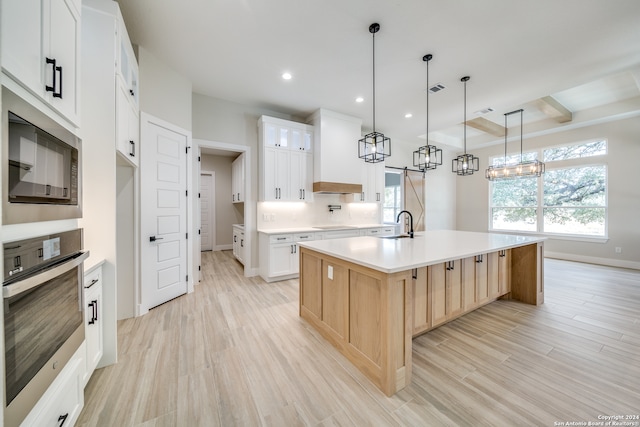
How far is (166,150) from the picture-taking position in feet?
10.3

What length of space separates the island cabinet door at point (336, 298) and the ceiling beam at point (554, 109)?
5.40 m

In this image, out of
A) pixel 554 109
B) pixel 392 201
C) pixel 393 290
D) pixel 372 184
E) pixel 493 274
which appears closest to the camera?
pixel 393 290

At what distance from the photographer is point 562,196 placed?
18.8 ft

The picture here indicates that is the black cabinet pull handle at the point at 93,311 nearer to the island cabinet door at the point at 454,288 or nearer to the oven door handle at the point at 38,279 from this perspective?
the oven door handle at the point at 38,279

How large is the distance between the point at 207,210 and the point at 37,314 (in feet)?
21.4

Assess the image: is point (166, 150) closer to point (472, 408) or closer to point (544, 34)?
point (472, 408)

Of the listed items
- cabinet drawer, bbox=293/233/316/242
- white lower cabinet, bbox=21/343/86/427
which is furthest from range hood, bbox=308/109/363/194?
white lower cabinet, bbox=21/343/86/427

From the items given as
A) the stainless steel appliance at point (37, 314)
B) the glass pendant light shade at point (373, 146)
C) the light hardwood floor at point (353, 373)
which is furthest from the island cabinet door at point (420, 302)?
the stainless steel appliance at point (37, 314)

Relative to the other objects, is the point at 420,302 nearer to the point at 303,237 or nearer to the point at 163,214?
the point at 303,237

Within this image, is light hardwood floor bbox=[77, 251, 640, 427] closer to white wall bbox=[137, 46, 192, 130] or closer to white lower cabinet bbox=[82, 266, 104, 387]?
white lower cabinet bbox=[82, 266, 104, 387]

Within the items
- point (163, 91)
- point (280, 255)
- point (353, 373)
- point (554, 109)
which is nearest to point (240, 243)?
point (280, 255)

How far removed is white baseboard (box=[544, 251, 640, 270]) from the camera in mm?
4826

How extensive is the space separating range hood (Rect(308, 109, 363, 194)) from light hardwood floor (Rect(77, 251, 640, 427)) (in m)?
2.57

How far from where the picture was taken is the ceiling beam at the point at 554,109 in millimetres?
4588
